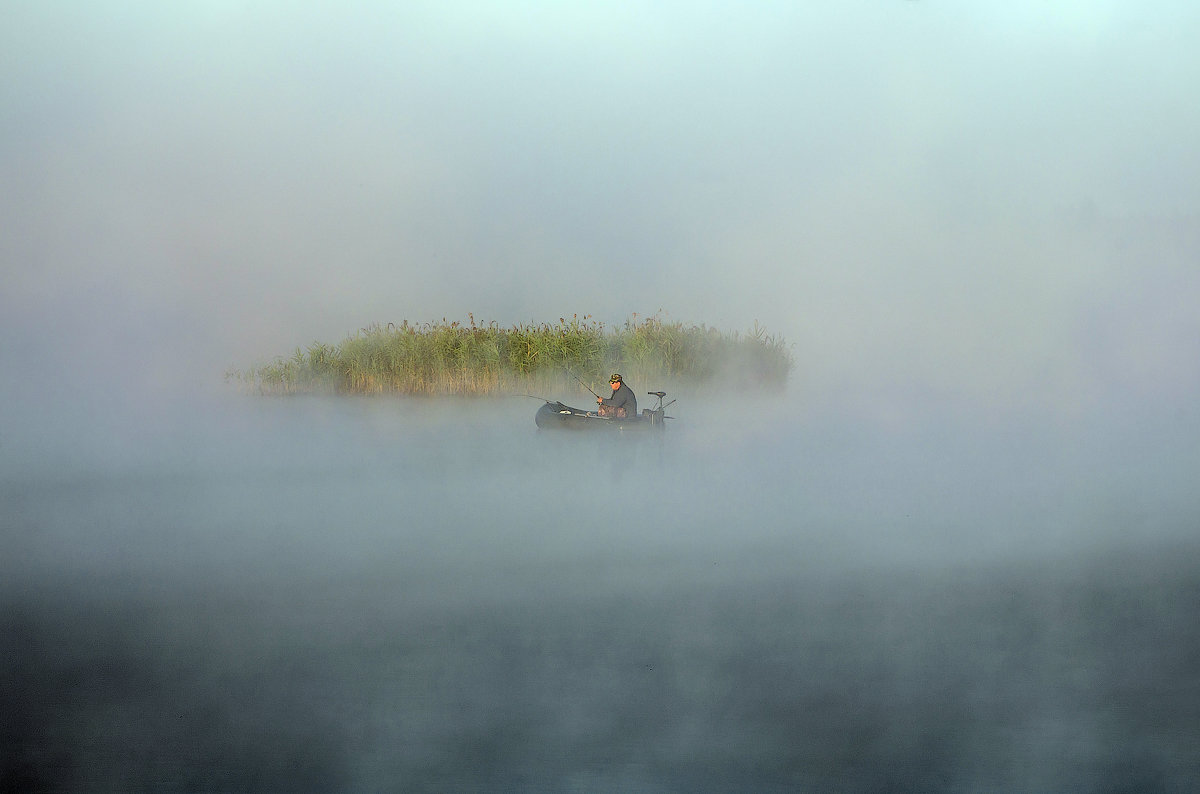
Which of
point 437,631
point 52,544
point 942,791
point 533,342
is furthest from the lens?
point 533,342

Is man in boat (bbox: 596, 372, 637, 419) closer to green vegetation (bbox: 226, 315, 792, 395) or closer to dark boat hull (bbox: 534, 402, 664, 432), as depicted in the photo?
dark boat hull (bbox: 534, 402, 664, 432)

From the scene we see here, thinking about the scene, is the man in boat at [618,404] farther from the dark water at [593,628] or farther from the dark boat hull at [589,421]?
the dark water at [593,628]

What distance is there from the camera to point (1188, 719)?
3.65 meters

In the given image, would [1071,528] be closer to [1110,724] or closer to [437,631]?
[1110,724]

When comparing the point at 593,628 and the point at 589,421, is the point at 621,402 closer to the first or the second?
A: the point at 589,421

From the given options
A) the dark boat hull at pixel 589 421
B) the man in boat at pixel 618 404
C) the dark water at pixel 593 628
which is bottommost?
the dark water at pixel 593 628

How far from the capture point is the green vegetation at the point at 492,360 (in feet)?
36.9

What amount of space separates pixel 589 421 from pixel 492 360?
3.56 m

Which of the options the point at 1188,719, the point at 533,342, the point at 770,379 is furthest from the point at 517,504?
the point at 770,379

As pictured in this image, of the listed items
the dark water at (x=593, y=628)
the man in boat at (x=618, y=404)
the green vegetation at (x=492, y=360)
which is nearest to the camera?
the dark water at (x=593, y=628)

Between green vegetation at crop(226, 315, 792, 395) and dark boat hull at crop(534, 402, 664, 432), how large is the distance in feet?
9.73

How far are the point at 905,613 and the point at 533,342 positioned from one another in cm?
744

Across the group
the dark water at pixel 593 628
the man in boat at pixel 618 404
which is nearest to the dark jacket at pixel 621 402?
the man in boat at pixel 618 404

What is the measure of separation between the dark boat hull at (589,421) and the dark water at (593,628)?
23.4 inches
